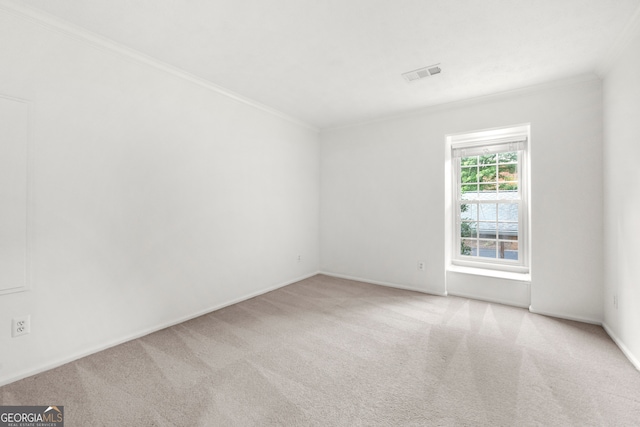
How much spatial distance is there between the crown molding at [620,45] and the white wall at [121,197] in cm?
365

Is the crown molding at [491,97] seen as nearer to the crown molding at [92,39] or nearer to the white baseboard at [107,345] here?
the crown molding at [92,39]

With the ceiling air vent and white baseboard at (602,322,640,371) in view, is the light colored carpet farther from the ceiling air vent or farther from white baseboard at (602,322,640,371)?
the ceiling air vent

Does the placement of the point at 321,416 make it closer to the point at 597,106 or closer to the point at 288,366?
the point at 288,366

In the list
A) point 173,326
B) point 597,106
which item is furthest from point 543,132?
point 173,326

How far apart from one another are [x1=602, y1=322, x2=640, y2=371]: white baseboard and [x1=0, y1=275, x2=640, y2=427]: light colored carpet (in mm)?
40

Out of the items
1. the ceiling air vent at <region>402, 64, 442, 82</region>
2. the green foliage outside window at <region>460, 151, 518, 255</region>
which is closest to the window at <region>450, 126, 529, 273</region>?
the green foliage outside window at <region>460, 151, 518, 255</region>

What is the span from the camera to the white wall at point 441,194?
114 inches

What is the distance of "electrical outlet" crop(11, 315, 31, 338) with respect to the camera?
1.88m

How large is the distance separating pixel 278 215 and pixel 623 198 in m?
3.74

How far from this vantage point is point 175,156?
2.83m

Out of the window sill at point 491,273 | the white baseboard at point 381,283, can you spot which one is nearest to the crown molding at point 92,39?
the white baseboard at point 381,283

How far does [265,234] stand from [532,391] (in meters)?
3.17

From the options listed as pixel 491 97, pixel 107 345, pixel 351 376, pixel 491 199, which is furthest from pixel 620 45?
pixel 107 345

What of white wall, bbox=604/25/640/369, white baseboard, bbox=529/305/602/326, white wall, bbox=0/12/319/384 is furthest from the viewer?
white baseboard, bbox=529/305/602/326
